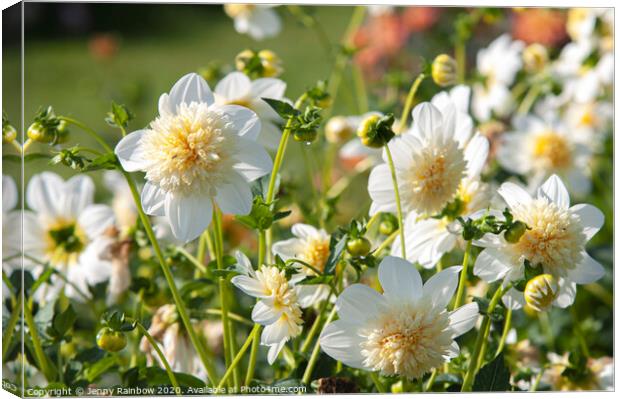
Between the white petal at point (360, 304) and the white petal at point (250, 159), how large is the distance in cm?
13

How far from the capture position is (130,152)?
756mm

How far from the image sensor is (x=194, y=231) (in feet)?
2.49

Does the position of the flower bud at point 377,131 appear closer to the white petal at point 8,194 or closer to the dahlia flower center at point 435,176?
the dahlia flower center at point 435,176

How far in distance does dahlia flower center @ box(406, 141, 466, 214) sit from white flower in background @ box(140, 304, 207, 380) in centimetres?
27

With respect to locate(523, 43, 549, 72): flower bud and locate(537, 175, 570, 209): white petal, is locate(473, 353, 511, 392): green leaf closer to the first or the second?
locate(537, 175, 570, 209): white petal

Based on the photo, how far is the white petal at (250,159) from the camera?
2.48ft

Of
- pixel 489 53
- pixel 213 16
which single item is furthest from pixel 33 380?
pixel 213 16

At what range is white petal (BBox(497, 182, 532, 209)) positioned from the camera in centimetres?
81

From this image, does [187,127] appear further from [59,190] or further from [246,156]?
[59,190]

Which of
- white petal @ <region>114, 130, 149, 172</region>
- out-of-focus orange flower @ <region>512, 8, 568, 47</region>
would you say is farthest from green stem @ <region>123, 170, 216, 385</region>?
out-of-focus orange flower @ <region>512, 8, 568, 47</region>

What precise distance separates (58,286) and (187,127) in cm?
39

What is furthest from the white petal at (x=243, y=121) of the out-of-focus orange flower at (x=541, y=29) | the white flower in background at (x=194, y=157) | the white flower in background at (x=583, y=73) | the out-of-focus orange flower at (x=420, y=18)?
the out-of-focus orange flower at (x=420, y=18)

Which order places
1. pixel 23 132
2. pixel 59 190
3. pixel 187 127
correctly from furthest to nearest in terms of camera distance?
1. pixel 59 190
2. pixel 23 132
3. pixel 187 127

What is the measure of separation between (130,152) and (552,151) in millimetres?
719
